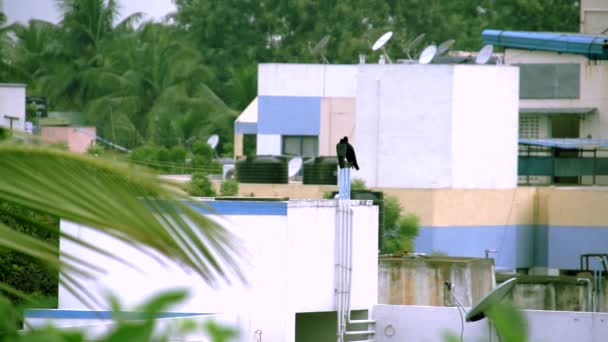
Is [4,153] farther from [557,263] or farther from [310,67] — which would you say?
[310,67]

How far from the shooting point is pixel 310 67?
4125 centimetres

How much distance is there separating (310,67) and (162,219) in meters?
39.0

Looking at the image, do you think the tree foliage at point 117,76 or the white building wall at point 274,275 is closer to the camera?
the white building wall at point 274,275

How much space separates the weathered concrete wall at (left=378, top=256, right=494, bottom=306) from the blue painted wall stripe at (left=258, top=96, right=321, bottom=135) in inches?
806

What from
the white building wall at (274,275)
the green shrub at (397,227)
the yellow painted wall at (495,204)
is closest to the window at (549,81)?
the yellow painted wall at (495,204)

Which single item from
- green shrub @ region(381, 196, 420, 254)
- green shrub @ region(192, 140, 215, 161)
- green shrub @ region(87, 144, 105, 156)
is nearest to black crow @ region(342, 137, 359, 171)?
green shrub @ region(87, 144, 105, 156)

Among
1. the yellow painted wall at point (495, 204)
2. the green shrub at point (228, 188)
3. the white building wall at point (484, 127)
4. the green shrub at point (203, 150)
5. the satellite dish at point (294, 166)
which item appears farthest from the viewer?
the green shrub at point (203, 150)

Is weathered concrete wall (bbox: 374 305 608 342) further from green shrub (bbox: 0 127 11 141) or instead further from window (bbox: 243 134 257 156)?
window (bbox: 243 134 257 156)

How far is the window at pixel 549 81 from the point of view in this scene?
125 feet

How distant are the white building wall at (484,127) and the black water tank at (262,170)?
16.4 feet

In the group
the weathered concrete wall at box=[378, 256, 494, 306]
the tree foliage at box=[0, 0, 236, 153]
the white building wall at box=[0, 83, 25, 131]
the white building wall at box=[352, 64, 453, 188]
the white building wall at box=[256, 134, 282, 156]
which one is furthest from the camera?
the tree foliage at box=[0, 0, 236, 153]

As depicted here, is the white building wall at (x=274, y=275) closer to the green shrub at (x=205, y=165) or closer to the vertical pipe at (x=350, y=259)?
the vertical pipe at (x=350, y=259)

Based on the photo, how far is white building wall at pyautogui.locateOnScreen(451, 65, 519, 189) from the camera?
33938 millimetres

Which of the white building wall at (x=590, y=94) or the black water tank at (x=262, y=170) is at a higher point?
the white building wall at (x=590, y=94)
